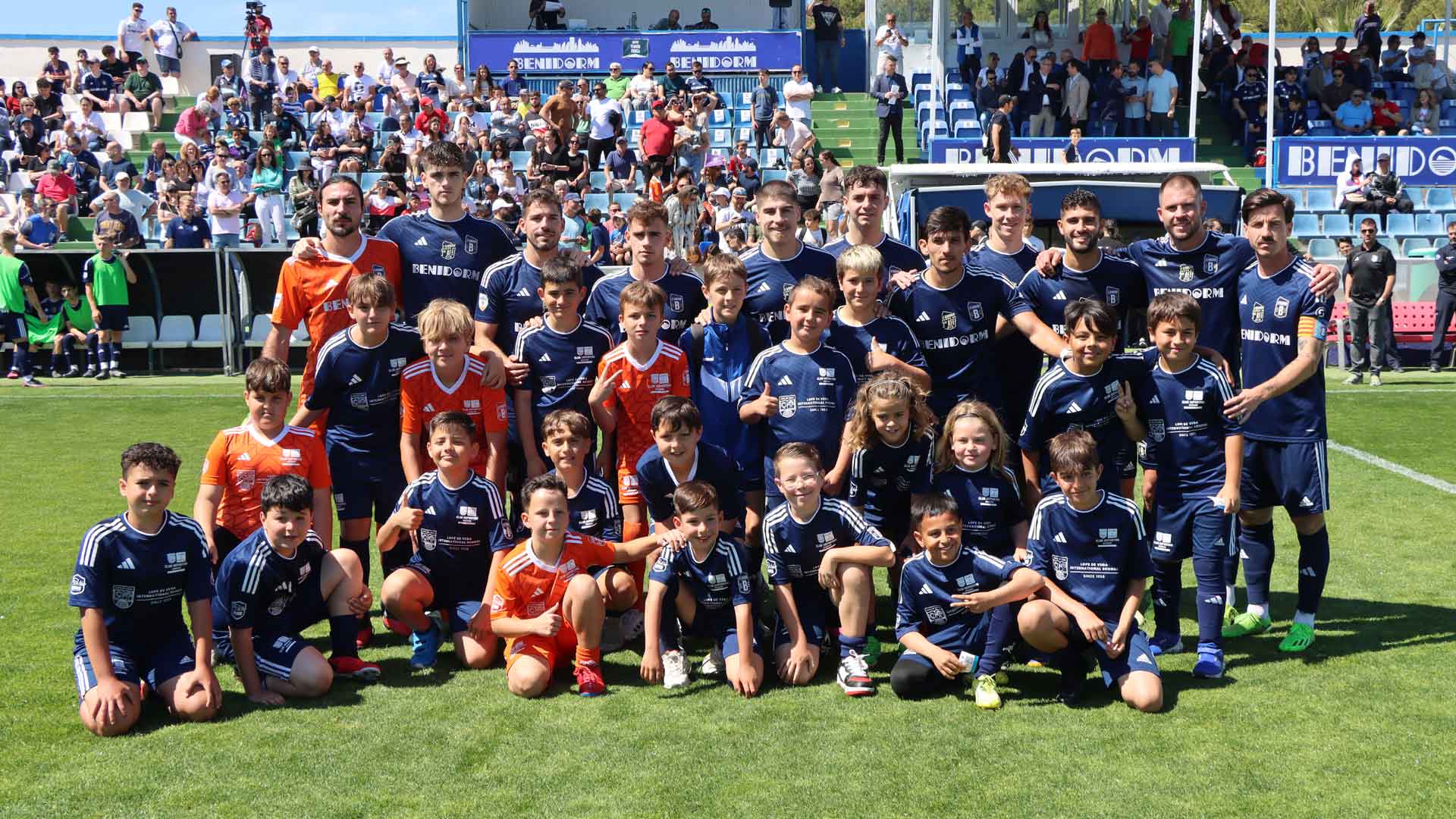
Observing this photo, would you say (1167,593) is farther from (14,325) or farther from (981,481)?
(14,325)

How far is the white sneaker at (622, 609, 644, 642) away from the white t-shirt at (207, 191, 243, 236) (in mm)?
15147

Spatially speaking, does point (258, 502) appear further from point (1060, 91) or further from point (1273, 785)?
point (1060, 91)

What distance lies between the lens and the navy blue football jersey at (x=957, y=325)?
244 inches

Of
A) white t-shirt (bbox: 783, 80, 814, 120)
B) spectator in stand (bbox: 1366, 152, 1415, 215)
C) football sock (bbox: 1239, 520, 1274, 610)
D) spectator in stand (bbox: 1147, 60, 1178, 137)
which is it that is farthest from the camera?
white t-shirt (bbox: 783, 80, 814, 120)

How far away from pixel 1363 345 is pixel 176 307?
1542cm

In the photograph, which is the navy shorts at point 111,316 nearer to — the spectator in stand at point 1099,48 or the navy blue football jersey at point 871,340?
the navy blue football jersey at point 871,340

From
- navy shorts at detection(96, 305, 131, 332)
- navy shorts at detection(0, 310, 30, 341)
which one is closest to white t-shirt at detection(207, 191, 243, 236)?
navy shorts at detection(96, 305, 131, 332)

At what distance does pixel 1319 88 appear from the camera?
24.8 m

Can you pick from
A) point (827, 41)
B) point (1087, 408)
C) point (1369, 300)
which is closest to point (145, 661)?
point (1087, 408)

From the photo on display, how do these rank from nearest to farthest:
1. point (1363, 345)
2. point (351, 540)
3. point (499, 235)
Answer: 1. point (351, 540)
2. point (499, 235)
3. point (1363, 345)

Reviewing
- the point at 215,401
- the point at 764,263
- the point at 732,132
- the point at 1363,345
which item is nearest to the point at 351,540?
the point at 764,263

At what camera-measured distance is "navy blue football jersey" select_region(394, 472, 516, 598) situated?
19.2ft

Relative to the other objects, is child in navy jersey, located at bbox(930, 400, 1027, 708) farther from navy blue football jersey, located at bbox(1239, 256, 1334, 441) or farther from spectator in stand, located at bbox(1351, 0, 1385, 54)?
spectator in stand, located at bbox(1351, 0, 1385, 54)

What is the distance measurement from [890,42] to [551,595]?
21808 mm
